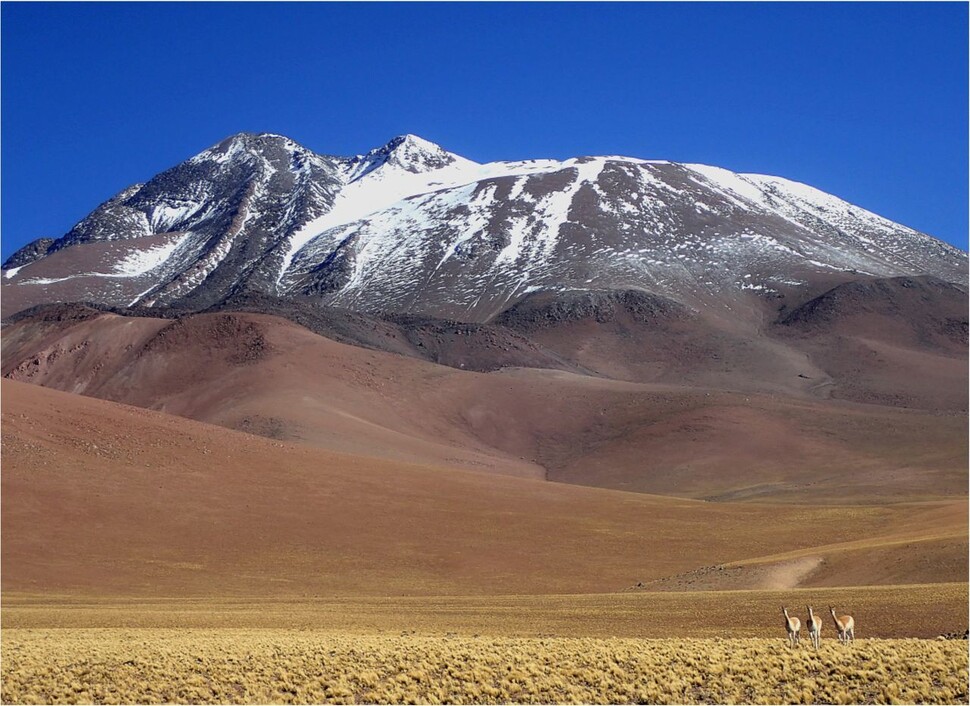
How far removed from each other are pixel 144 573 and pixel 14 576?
5.01 m

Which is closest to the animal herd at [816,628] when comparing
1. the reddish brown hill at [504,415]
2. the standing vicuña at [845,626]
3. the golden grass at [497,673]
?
the standing vicuña at [845,626]

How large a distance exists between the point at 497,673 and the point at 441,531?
127 feet

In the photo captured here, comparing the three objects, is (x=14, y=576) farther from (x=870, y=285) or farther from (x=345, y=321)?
(x=870, y=285)

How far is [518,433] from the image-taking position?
11544 centimetres

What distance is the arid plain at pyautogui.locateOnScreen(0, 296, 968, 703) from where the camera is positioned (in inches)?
834

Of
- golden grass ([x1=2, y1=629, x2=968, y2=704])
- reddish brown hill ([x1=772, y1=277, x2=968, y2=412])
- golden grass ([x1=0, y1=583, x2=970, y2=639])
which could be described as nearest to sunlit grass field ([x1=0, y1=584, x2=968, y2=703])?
golden grass ([x1=2, y1=629, x2=968, y2=704])

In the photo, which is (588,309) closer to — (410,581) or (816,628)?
(410,581)

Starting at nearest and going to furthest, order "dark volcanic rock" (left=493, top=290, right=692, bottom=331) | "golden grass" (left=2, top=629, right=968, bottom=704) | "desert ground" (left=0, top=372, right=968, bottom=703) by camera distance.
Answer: "golden grass" (left=2, top=629, right=968, bottom=704) < "desert ground" (left=0, top=372, right=968, bottom=703) < "dark volcanic rock" (left=493, top=290, right=692, bottom=331)

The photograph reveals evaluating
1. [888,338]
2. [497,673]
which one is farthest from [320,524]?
[888,338]

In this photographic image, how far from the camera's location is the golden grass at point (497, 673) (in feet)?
64.7

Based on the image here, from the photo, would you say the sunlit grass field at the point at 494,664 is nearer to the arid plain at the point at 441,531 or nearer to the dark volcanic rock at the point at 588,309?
the arid plain at the point at 441,531

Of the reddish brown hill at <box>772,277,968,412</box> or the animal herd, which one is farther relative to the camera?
the reddish brown hill at <box>772,277,968,412</box>

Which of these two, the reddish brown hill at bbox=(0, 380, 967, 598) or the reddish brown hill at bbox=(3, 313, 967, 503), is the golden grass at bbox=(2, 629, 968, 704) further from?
the reddish brown hill at bbox=(3, 313, 967, 503)

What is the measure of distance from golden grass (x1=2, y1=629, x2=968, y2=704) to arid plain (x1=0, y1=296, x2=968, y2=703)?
69 millimetres
